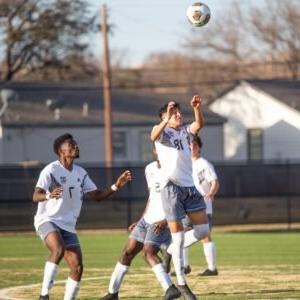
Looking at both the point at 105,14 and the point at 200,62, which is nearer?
the point at 105,14

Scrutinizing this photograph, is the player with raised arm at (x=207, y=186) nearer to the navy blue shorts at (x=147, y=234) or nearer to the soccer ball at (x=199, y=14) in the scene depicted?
the soccer ball at (x=199, y=14)

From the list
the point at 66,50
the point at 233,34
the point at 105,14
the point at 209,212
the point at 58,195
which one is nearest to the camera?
the point at 58,195

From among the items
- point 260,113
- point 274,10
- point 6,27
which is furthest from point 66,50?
point 274,10

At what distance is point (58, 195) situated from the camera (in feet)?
41.0

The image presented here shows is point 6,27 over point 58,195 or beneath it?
over

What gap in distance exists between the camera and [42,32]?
2149 inches

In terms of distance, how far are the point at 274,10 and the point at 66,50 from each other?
16.3 meters

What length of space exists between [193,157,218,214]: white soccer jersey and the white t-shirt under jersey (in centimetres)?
354

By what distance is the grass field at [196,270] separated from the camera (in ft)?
47.9

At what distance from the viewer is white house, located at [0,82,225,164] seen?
48500mm

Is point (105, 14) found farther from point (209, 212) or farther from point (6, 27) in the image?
point (209, 212)

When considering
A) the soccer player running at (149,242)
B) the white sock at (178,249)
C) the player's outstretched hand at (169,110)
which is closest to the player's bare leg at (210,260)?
the soccer player running at (149,242)

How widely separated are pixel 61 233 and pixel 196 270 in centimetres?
592

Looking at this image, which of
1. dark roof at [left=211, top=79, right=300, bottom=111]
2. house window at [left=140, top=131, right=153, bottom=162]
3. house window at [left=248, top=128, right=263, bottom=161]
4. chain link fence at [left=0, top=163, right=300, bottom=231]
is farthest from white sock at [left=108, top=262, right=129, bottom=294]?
house window at [left=248, top=128, right=263, bottom=161]
